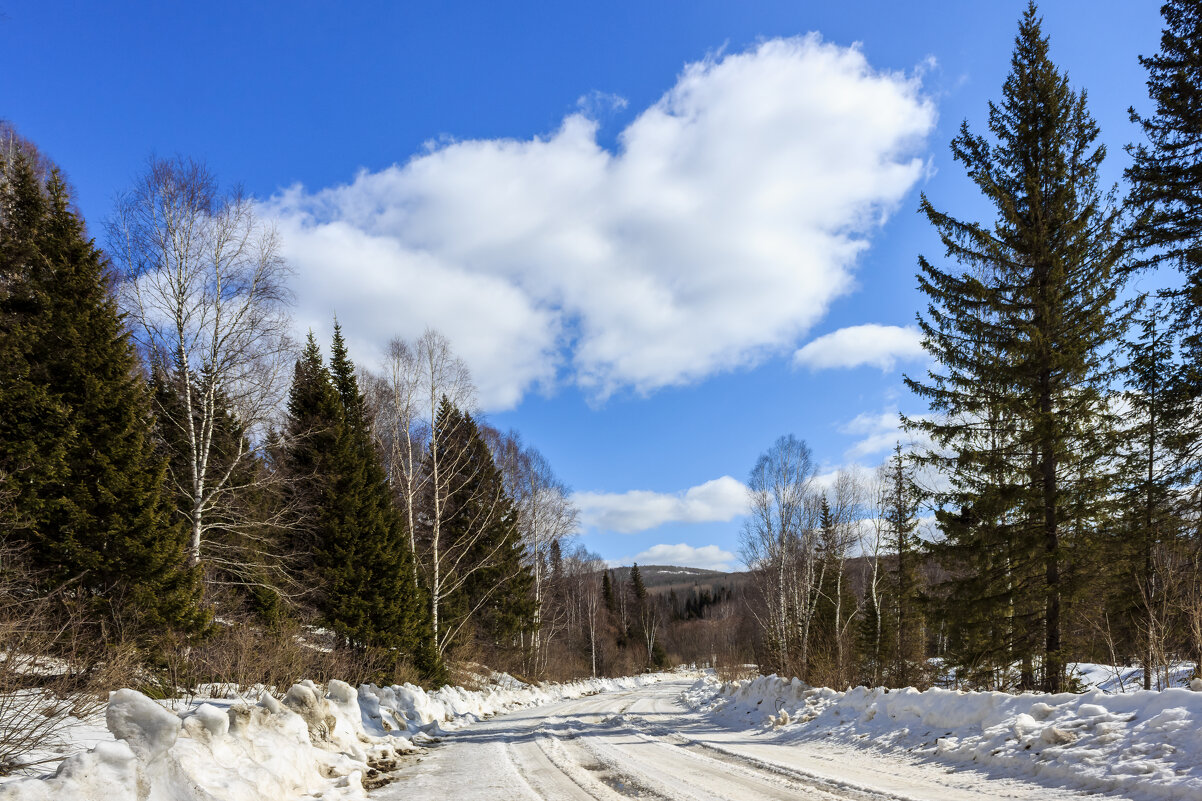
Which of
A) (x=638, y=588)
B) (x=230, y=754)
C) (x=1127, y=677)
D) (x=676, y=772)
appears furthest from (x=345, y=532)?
(x=638, y=588)

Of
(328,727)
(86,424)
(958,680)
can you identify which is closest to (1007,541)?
(958,680)

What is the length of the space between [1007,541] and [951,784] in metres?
7.61

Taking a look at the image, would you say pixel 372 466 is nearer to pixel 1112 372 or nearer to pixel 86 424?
pixel 86 424

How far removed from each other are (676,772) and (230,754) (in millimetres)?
5070

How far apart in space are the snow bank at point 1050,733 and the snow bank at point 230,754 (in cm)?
733

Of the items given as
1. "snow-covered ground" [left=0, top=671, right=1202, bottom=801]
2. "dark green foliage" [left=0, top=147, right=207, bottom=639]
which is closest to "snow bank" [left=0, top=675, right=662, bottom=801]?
"snow-covered ground" [left=0, top=671, right=1202, bottom=801]

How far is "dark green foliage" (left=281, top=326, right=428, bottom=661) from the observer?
16.8 m

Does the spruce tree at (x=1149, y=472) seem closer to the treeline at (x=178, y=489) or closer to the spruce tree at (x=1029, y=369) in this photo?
the spruce tree at (x=1029, y=369)

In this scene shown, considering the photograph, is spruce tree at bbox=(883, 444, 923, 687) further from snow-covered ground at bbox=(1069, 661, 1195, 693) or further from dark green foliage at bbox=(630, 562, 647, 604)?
dark green foliage at bbox=(630, 562, 647, 604)

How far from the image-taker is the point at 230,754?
5.77 m

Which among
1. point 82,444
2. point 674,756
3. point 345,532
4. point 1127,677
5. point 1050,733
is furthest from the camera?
point 345,532

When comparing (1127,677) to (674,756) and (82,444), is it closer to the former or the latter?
(674,756)

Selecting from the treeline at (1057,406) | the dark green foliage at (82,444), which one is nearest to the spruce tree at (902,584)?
the treeline at (1057,406)

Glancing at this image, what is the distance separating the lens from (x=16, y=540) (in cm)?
1002
